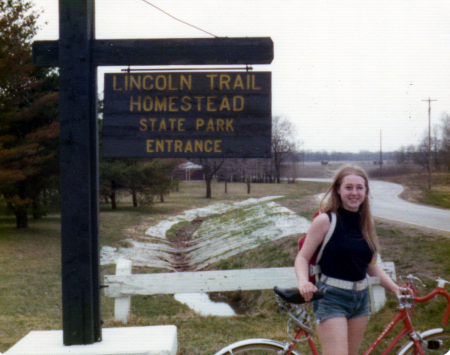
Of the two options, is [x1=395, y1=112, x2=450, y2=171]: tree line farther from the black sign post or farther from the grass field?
the black sign post

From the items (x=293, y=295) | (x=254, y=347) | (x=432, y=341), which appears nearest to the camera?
(x=293, y=295)

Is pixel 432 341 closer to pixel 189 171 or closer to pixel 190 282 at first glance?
pixel 190 282

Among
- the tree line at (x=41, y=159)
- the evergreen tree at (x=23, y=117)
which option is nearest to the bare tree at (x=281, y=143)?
the tree line at (x=41, y=159)

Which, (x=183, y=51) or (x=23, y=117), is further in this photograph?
(x=23, y=117)

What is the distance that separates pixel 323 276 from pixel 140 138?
182 centimetres

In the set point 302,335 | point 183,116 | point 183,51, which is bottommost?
point 302,335

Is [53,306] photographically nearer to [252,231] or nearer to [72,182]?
[72,182]

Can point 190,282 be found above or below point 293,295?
below

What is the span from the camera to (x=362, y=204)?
263 cm

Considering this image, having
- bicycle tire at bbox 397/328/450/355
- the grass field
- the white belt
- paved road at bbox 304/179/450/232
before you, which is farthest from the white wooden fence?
paved road at bbox 304/179/450/232

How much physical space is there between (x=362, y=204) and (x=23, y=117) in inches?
614

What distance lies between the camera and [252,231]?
536 inches

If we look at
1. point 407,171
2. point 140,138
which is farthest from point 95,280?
point 407,171

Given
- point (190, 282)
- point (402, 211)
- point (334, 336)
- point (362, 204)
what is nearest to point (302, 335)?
point (334, 336)
